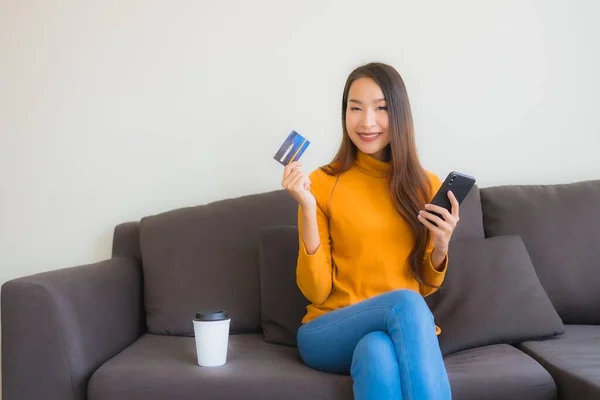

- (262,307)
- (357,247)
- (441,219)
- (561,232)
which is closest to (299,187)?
(357,247)

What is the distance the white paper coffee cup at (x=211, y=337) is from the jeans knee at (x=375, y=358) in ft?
1.09

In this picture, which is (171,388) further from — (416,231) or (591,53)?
(591,53)

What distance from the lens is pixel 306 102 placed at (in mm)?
2176

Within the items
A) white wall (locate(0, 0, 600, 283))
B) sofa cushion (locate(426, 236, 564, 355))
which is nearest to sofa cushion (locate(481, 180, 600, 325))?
sofa cushion (locate(426, 236, 564, 355))

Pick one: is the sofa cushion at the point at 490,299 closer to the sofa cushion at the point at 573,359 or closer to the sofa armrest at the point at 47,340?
the sofa cushion at the point at 573,359

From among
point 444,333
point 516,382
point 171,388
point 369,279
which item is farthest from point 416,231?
point 171,388

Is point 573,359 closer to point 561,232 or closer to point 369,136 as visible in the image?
point 561,232

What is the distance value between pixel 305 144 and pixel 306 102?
65 cm

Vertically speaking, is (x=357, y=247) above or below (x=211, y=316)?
above

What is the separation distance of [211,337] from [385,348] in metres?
0.43

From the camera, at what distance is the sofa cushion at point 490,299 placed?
164cm

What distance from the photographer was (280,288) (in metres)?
1.78

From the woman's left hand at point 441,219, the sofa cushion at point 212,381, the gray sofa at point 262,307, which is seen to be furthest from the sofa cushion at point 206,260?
the woman's left hand at point 441,219

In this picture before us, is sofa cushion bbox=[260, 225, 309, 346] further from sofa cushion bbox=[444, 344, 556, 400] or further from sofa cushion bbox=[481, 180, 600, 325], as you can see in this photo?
sofa cushion bbox=[481, 180, 600, 325]
